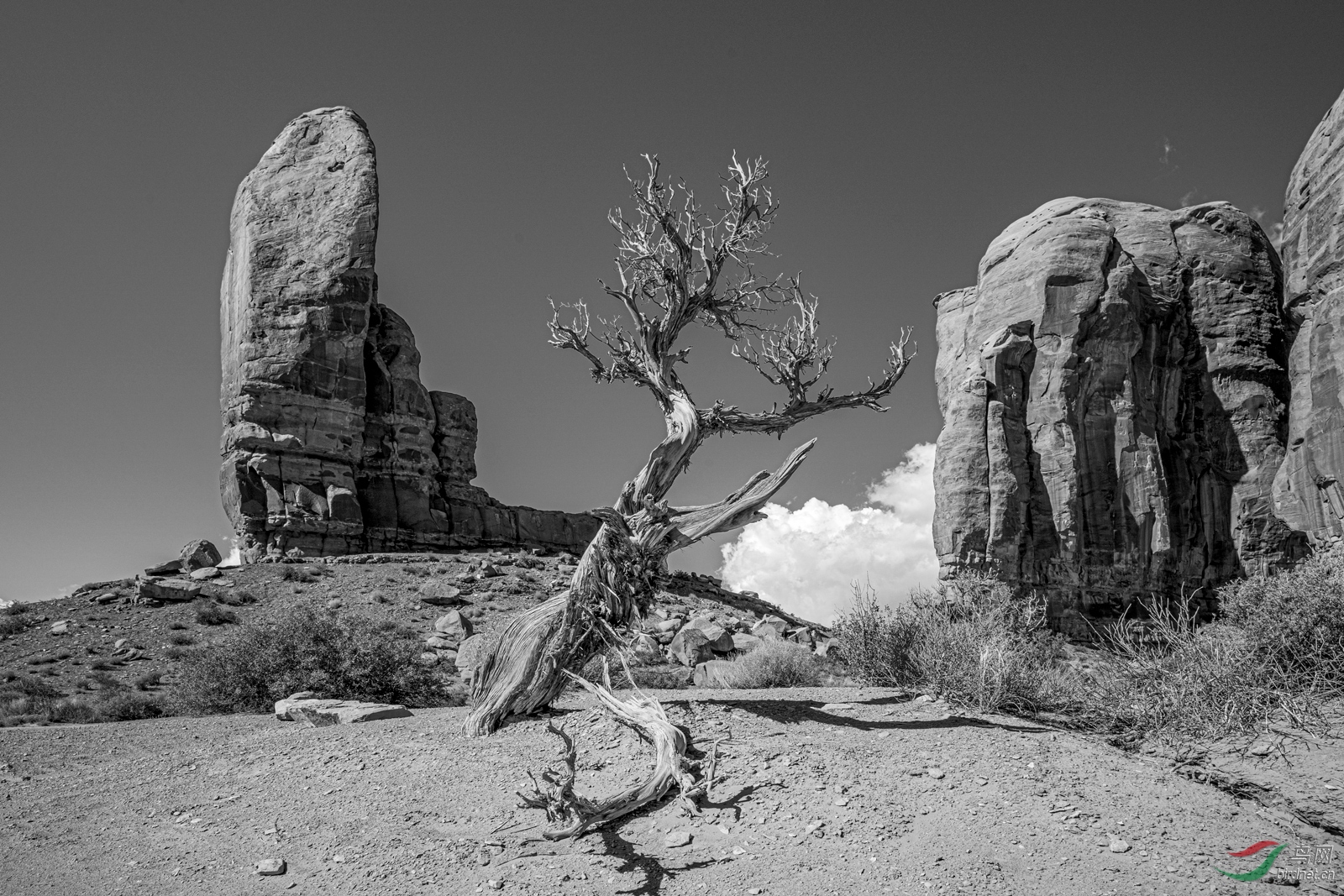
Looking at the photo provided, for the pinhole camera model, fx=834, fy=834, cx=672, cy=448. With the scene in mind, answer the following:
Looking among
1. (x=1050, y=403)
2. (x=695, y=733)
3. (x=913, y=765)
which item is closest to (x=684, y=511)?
(x=695, y=733)

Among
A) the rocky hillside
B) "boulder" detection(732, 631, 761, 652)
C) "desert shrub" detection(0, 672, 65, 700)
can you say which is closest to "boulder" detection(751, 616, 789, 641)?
the rocky hillside

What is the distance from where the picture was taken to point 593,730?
6910 mm

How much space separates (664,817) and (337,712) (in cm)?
430

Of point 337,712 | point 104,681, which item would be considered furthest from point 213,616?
point 337,712

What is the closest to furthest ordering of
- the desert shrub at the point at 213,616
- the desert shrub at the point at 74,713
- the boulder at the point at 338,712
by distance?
the boulder at the point at 338,712, the desert shrub at the point at 74,713, the desert shrub at the point at 213,616

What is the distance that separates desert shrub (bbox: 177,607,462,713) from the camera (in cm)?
1107

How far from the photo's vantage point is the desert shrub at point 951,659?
24.5 ft

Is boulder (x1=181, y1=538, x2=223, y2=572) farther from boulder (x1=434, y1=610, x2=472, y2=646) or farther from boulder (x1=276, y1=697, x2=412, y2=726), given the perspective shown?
boulder (x1=276, y1=697, x2=412, y2=726)

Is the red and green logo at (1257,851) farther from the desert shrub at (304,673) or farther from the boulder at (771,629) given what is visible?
the boulder at (771,629)

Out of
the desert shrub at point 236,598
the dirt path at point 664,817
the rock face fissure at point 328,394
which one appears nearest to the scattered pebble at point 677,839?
the dirt path at point 664,817

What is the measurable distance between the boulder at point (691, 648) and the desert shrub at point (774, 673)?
500 cm

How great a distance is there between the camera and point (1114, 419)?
34062 mm

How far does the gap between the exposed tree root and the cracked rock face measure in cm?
2755

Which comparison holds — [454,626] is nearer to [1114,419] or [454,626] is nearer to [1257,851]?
[1257,851]
